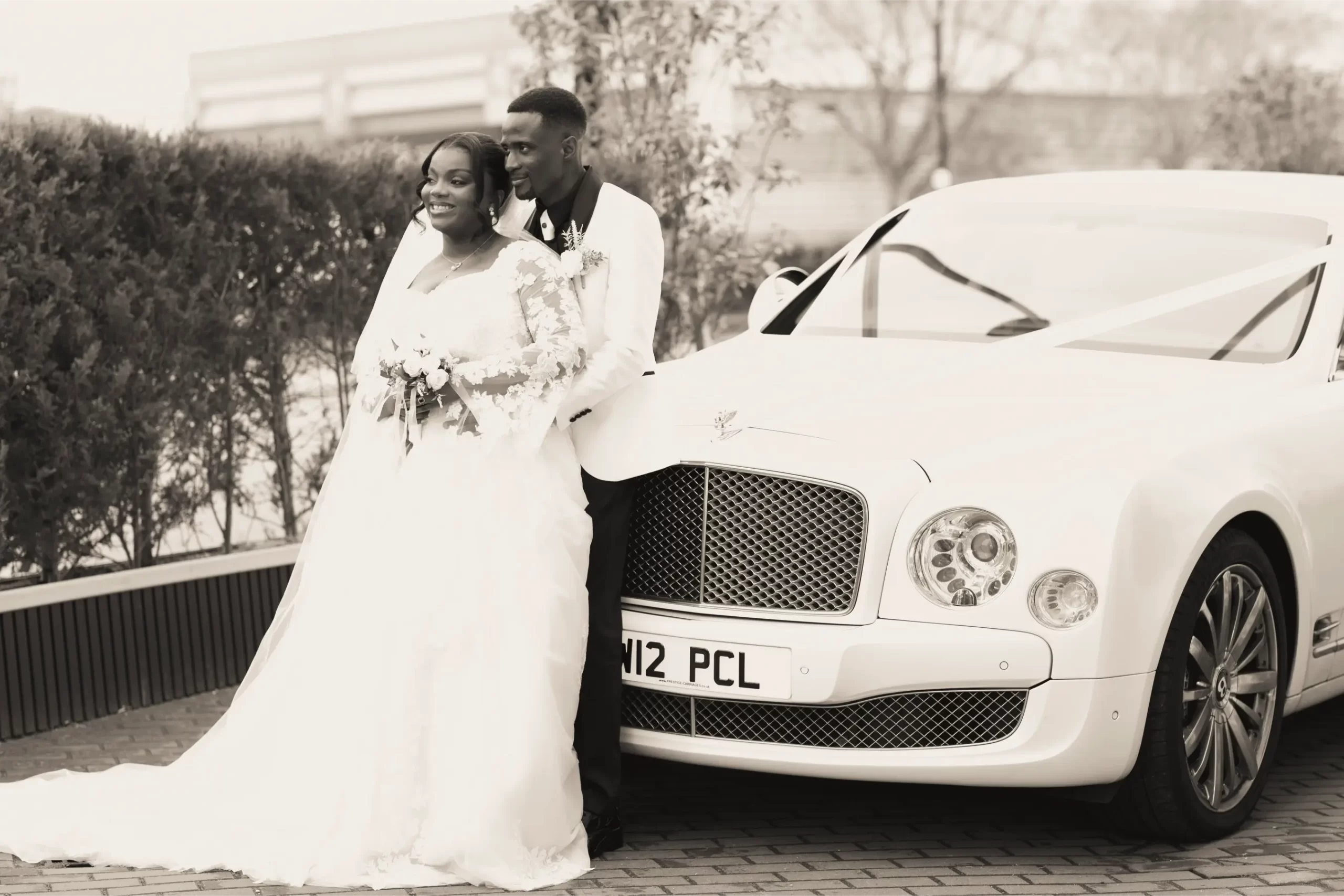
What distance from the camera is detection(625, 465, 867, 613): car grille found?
4.63m

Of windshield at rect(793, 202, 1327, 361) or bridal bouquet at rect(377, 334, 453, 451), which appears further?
windshield at rect(793, 202, 1327, 361)

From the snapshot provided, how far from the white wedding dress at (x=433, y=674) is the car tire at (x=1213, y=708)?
4.91 ft

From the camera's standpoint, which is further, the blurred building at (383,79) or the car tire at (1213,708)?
the blurred building at (383,79)

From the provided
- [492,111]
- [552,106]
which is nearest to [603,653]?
[552,106]

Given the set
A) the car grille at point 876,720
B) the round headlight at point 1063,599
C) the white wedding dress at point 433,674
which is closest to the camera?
the round headlight at point 1063,599

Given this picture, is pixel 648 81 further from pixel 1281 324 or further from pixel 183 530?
pixel 1281 324

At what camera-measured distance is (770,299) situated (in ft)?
21.0

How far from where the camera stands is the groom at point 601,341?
484 centimetres

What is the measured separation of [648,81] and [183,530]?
3.71 metres

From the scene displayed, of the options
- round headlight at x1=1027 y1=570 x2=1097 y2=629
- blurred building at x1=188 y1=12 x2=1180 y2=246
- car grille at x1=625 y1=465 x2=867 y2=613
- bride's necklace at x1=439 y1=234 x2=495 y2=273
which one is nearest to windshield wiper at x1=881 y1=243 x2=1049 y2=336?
car grille at x1=625 y1=465 x2=867 y2=613

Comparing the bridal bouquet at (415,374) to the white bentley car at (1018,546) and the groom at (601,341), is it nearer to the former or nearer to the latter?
the groom at (601,341)

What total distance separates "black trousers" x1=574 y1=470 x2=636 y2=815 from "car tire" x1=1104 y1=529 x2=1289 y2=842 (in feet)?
4.38

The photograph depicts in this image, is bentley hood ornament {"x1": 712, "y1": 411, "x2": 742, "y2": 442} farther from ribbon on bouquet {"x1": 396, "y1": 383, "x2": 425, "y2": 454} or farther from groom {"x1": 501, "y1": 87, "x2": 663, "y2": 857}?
ribbon on bouquet {"x1": 396, "y1": 383, "x2": 425, "y2": 454}

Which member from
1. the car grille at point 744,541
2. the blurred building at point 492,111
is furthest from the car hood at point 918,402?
the blurred building at point 492,111
